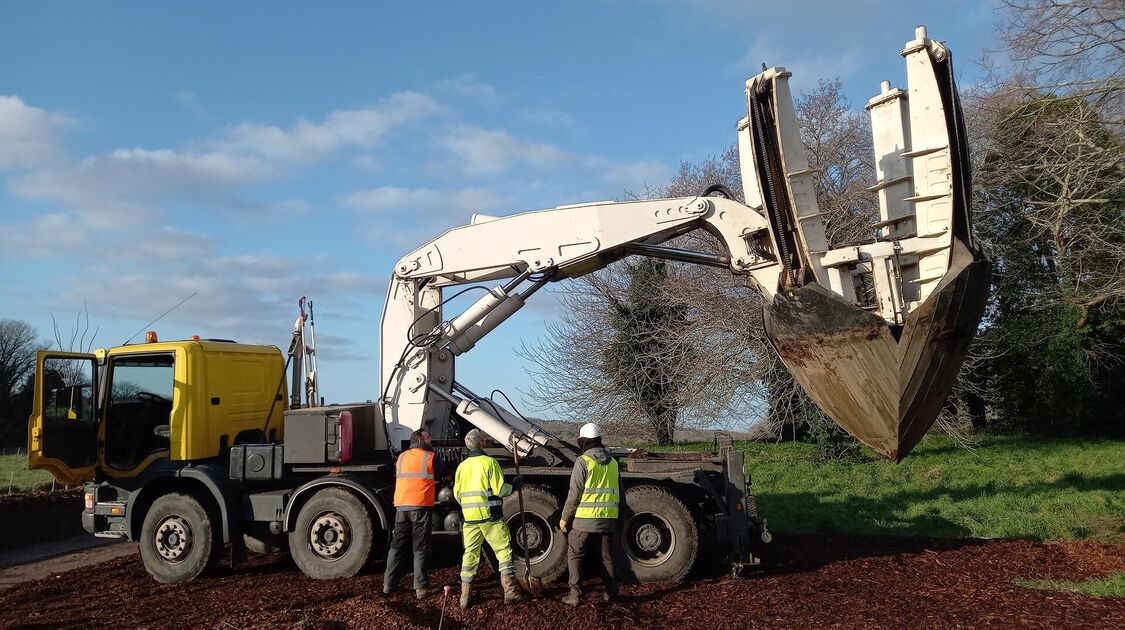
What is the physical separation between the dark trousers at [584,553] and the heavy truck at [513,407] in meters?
0.64

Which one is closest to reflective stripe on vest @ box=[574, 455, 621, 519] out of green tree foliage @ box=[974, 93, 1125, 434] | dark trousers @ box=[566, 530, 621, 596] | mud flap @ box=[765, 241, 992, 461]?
dark trousers @ box=[566, 530, 621, 596]

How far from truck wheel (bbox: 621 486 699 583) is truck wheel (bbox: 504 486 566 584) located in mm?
711

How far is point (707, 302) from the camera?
62.4 feet

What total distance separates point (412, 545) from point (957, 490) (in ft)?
34.5

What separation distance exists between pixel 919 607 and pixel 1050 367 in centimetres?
1659

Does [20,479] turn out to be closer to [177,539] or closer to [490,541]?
[177,539]

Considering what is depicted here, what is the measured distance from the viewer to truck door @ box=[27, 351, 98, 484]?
877 cm

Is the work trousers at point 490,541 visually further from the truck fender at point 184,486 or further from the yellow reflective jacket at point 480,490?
the truck fender at point 184,486

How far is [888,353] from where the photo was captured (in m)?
6.43

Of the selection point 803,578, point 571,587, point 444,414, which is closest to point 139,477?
point 444,414

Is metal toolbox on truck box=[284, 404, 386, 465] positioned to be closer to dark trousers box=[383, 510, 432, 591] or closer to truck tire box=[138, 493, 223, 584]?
truck tire box=[138, 493, 223, 584]

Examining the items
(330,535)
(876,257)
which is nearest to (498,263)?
(330,535)

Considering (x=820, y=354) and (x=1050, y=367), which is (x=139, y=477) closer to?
(x=820, y=354)

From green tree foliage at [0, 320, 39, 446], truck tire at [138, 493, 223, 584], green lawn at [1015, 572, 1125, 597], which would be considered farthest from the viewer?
green tree foliage at [0, 320, 39, 446]
